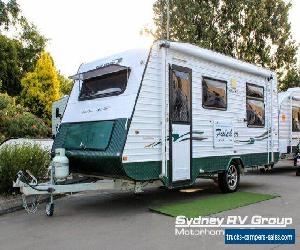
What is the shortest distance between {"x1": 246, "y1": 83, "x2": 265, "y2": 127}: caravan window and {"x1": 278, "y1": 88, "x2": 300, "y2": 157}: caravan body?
3522 millimetres

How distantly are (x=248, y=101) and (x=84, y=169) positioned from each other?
16.2 feet

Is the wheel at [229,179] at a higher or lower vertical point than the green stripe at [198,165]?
lower

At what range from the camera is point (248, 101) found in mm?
11492

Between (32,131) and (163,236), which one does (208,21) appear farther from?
(163,236)

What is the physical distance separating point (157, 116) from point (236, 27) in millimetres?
18646

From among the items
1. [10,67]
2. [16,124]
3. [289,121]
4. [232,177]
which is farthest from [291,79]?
[10,67]

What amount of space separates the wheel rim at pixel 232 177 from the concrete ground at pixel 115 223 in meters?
0.47

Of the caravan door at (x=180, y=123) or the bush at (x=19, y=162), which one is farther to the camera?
the bush at (x=19, y=162)

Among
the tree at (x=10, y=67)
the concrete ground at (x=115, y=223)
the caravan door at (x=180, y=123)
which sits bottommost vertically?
the concrete ground at (x=115, y=223)

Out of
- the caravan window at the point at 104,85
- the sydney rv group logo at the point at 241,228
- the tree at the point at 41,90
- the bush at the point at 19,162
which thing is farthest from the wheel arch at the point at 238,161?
the tree at the point at 41,90

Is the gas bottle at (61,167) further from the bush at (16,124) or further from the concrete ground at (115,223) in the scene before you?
the bush at (16,124)

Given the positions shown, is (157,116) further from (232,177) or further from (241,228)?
(232,177)

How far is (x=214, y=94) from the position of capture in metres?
10.1

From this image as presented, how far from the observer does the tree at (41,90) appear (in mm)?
30094
